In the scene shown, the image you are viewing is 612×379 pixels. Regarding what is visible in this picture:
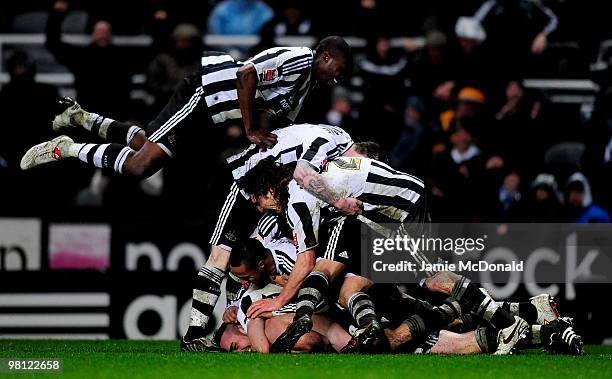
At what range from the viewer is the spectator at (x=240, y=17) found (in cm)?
1684

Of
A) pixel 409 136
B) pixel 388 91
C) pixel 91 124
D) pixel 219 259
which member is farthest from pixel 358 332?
pixel 388 91

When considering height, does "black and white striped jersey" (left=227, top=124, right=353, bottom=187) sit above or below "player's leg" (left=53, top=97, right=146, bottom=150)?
below

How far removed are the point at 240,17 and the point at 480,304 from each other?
272 inches

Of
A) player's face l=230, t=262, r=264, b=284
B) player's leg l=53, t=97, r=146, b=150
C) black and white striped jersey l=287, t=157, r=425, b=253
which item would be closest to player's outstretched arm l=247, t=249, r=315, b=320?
black and white striped jersey l=287, t=157, r=425, b=253

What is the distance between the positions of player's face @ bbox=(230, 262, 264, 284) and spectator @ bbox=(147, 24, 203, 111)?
4559 mm

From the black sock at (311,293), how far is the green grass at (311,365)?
1.33ft

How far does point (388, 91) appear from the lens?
16125mm

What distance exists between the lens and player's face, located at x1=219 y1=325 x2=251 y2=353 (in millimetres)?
11445

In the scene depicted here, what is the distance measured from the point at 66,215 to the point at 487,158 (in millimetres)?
4854

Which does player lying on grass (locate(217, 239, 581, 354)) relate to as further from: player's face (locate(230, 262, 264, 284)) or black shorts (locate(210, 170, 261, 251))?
black shorts (locate(210, 170, 261, 251))

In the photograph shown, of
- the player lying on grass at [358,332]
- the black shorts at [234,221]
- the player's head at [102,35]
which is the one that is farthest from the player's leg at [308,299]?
the player's head at [102,35]

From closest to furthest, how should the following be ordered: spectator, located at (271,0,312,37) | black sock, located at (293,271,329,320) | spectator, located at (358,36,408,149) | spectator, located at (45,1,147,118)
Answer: black sock, located at (293,271,329,320) → spectator, located at (45,1,147,118) → spectator, located at (358,36,408,149) → spectator, located at (271,0,312,37)

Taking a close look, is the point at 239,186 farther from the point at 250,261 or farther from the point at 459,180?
the point at 459,180

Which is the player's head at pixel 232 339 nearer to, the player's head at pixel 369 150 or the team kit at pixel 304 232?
the team kit at pixel 304 232
